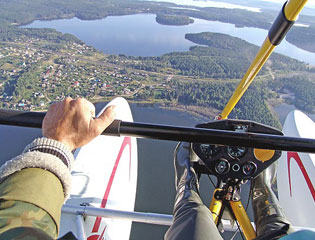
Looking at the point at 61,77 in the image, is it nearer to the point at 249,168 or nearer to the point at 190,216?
the point at 249,168

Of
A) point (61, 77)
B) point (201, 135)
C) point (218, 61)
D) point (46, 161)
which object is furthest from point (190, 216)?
point (218, 61)

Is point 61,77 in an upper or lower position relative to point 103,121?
lower

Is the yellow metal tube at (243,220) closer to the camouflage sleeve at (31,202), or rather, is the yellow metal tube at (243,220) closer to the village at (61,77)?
the camouflage sleeve at (31,202)

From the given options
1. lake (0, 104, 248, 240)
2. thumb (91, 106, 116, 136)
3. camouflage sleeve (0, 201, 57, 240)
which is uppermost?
thumb (91, 106, 116, 136)

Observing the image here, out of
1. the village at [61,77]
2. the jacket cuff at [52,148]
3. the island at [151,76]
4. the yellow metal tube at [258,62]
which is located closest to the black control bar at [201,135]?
the jacket cuff at [52,148]

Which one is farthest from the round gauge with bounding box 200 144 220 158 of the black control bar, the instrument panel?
the black control bar

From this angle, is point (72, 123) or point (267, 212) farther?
point (267, 212)

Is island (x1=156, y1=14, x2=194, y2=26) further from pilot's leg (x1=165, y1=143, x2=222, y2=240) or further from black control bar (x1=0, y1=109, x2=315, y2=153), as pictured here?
black control bar (x1=0, y1=109, x2=315, y2=153)
